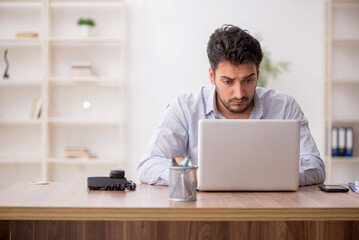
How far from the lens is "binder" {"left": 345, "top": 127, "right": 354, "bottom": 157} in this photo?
4.95m

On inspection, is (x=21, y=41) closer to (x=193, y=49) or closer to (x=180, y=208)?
(x=193, y=49)

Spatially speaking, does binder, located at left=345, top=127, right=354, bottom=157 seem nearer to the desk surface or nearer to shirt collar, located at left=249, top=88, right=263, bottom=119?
shirt collar, located at left=249, top=88, right=263, bottom=119

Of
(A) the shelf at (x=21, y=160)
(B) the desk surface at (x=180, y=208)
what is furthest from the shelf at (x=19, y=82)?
(B) the desk surface at (x=180, y=208)

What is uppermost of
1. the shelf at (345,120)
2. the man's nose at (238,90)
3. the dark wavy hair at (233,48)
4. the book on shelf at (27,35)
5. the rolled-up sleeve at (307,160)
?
the book on shelf at (27,35)

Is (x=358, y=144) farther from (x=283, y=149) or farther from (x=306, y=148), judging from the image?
(x=283, y=149)

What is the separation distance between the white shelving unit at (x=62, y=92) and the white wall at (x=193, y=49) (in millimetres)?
204

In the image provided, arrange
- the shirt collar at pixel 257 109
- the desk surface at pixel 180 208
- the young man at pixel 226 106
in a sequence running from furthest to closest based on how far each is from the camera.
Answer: the shirt collar at pixel 257 109 < the young man at pixel 226 106 < the desk surface at pixel 180 208

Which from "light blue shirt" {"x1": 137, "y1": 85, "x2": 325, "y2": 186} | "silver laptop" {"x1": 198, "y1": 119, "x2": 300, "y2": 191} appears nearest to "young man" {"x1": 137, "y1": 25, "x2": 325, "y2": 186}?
"light blue shirt" {"x1": 137, "y1": 85, "x2": 325, "y2": 186}

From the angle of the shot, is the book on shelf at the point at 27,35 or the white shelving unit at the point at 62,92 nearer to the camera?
the book on shelf at the point at 27,35

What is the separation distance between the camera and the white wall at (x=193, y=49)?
16.9 feet

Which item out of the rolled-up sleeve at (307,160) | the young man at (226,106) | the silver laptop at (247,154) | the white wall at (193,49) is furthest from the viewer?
the white wall at (193,49)

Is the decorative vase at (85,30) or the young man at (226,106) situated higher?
the decorative vase at (85,30)

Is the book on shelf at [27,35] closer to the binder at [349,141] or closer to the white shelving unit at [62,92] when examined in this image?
the white shelving unit at [62,92]

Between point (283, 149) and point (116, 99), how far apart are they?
3.59 m
